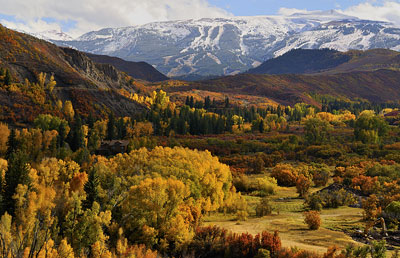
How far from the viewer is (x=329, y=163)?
9344cm

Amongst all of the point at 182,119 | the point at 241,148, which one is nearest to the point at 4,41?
the point at 182,119

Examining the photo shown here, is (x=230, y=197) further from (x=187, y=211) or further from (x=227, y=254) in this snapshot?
(x=227, y=254)

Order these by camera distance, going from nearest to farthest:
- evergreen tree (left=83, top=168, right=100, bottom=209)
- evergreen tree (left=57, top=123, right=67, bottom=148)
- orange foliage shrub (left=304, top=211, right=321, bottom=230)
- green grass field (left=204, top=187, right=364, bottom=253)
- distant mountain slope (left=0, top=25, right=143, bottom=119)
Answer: green grass field (left=204, top=187, right=364, bottom=253) → orange foliage shrub (left=304, top=211, right=321, bottom=230) → evergreen tree (left=83, top=168, right=100, bottom=209) → evergreen tree (left=57, top=123, right=67, bottom=148) → distant mountain slope (left=0, top=25, right=143, bottom=119)

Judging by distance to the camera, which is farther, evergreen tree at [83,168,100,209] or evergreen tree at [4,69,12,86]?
evergreen tree at [4,69,12,86]

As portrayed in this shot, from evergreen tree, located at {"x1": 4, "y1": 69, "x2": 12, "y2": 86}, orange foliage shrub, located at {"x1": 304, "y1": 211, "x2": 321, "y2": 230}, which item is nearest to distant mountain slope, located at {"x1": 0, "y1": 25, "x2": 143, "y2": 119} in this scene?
evergreen tree, located at {"x1": 4, "y1": 69, "x2": 12, "y2": 86}

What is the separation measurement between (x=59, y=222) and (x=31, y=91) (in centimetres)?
11563

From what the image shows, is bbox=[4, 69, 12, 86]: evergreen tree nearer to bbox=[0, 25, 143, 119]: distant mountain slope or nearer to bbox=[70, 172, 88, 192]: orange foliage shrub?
bbox=[0, 25, 143, 119]: distant mountain slope

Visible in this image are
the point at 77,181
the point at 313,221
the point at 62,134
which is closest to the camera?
the point at 313,221

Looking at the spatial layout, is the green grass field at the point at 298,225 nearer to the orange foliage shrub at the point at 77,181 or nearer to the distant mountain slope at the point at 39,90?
the orange foliage shrub at the point at 77,181

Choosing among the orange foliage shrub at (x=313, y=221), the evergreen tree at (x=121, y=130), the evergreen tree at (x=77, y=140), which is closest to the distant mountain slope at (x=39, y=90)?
the evergreen tree at (x=121, y=130)

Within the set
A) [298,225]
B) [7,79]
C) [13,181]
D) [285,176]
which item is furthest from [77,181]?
[7,79]

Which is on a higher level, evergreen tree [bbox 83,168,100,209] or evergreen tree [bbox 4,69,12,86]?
evergreen tree [bbox 4,69,12,86]

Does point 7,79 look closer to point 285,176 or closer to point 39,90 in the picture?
point 39,90

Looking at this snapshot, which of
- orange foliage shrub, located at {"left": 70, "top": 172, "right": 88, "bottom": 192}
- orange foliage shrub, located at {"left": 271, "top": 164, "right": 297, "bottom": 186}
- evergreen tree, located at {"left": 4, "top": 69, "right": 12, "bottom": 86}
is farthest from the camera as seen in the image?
evergreen tree, located at {"left": 4, "top": 69, "right": 12, "bottom": 86}
